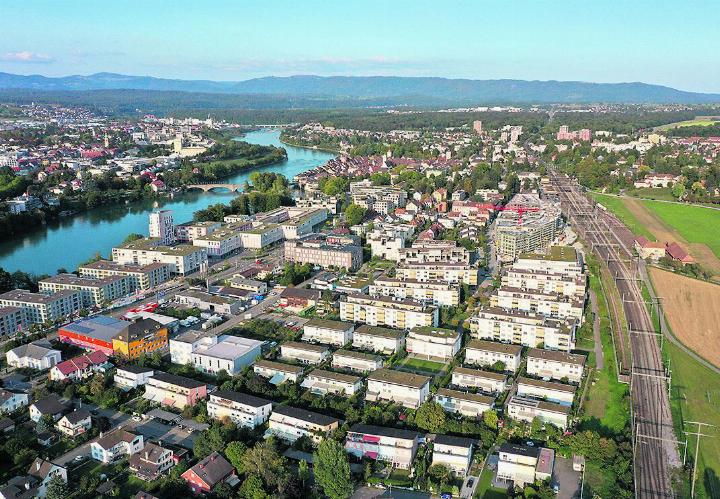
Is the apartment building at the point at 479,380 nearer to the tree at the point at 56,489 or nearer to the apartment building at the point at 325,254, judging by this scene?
the tree at the point at 56,489

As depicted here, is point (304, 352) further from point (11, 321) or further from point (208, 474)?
point (11, 321)

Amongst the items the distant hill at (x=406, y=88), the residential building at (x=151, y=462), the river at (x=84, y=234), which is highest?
the distant hill at (x=406, y=88)

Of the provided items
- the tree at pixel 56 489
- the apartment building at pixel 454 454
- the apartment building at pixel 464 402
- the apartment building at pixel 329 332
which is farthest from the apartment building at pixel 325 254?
the tree at pixel 56 489

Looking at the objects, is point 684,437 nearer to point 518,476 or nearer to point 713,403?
point 713,403

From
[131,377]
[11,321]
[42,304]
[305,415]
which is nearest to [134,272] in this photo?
[42,304]

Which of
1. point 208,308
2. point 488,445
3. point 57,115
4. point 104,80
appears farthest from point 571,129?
point 104,80

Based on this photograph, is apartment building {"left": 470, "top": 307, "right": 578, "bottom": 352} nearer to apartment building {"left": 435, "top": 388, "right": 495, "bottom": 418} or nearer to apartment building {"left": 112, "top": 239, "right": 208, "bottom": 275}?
apartment building {"left": 435, "top": 388, "right": 495, "bottom": 418}
